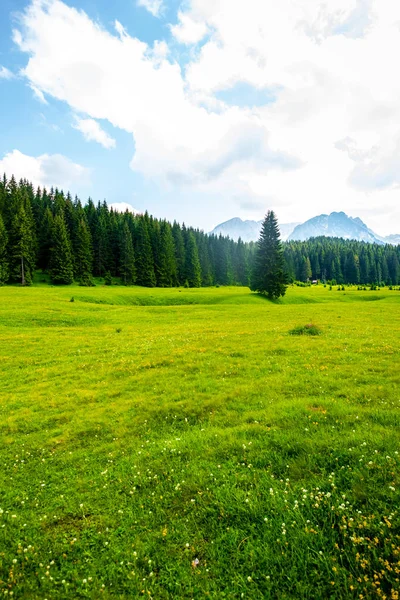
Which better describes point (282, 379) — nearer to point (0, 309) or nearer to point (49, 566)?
point (49, 566)

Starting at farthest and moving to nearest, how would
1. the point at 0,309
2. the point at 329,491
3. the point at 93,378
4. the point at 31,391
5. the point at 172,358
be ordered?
1. the point at 0,309
2. the point at 172,358
3. the point at 93,378
4. the point at 31,391
5. the point at 329,491

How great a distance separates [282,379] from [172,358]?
22.8ft

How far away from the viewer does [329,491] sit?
5.46 metres

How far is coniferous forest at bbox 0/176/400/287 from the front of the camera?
84.1 m

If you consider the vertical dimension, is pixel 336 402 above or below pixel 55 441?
above

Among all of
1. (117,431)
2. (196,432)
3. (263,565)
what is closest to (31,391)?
(117,431)

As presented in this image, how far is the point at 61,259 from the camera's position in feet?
285

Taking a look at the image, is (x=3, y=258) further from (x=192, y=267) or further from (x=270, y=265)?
(x=270, y=265)

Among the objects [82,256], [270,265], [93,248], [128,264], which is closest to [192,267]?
[128,264]

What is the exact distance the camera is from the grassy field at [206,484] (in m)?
4.35

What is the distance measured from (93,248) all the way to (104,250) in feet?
13.5

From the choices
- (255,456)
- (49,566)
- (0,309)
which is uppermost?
(0,309)

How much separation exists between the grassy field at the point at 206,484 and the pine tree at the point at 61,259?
80286 millimetres

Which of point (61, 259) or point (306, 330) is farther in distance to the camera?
point (61, 259)
